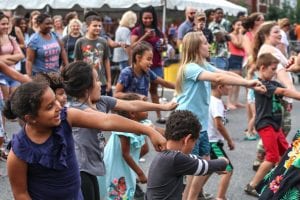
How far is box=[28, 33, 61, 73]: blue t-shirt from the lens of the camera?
712 cm

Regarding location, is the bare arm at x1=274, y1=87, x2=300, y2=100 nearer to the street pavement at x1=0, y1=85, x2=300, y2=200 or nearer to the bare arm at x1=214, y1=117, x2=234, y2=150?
the bare arm at x1=214, y1=117, x2=234, y2=150

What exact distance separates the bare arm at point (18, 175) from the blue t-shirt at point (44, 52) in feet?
14.7

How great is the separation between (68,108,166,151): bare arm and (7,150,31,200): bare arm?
A: 1.07 feet

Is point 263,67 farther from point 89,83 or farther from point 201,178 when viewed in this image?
point 89,83

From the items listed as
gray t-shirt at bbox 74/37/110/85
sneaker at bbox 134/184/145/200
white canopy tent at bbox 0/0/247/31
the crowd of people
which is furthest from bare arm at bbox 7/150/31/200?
white canopy tent at bbox 0/0/247/31

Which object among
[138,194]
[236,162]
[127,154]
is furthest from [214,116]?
[236,162]

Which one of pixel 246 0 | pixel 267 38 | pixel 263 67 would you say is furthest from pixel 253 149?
pixel 246 0

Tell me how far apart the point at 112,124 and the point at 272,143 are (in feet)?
9.20

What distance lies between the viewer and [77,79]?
352 centimetres

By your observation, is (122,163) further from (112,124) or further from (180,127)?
(112,124)

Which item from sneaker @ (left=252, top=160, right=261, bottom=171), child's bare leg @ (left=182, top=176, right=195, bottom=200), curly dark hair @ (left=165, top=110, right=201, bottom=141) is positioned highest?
curly dark hair @ (left=165, top=110, right=201, bottom=141)

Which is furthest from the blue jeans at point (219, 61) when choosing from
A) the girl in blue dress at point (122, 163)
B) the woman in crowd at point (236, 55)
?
the girl in blue dress at point (122, 163)

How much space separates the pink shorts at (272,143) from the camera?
5.23 metres

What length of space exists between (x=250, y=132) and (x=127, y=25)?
12.7ft
